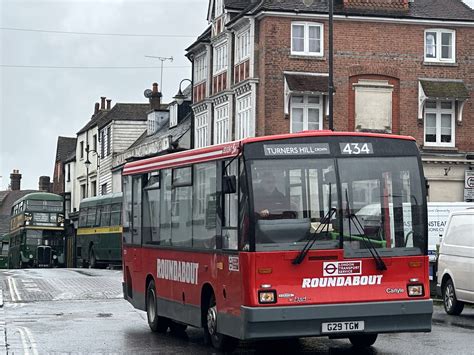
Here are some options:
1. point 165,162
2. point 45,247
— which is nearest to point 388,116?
point 45,247

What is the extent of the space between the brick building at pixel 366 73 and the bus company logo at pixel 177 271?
96.3ft

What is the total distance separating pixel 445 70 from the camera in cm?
4934

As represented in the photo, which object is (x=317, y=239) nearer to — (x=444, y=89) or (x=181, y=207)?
(x=181, y=207)

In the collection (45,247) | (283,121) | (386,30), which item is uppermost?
(386,30)

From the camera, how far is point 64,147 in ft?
355

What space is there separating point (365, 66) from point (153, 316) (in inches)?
1255

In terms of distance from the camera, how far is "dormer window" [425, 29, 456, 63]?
49156mm

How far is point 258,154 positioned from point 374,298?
7.45 feet

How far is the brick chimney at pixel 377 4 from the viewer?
4816 centimetres

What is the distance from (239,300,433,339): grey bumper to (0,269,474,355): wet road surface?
1029 millimetres

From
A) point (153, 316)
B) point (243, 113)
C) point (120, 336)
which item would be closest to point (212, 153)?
point (120, 336)

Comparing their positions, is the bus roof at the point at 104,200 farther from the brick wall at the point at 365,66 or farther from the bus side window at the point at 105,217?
the brick wall at the point at 365,66

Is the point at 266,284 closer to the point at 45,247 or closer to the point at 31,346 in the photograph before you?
the point at 31,346

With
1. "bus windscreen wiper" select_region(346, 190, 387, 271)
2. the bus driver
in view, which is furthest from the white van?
the bus driver
